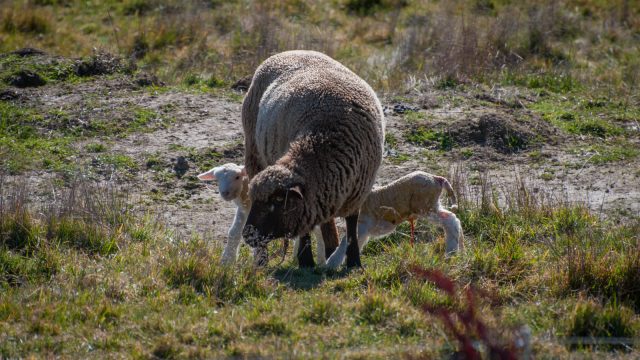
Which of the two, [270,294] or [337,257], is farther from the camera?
[337,257]

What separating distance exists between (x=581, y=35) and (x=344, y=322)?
11.7 m

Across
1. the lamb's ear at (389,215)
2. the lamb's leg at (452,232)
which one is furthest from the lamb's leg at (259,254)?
the lamb's leg at (452,232)

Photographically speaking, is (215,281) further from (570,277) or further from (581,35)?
(581,35)

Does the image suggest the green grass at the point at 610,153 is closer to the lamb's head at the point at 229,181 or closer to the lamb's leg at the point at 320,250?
the lamb's leg at the point at 320,250

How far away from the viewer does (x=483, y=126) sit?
37.6 ft

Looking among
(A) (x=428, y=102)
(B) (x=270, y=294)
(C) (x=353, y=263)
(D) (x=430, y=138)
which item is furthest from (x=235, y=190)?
(A) (x=428, y=102)

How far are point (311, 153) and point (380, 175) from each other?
3208 mm

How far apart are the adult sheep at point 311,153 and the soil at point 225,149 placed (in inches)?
49.2

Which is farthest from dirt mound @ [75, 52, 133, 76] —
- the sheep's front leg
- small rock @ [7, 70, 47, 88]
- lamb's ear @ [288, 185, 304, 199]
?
lamb's ear @ [288, 185, 304, 199]

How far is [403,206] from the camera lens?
28.8ft

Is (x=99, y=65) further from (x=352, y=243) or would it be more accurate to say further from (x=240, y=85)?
(x=352, y=243)

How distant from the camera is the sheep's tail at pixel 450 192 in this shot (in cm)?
880

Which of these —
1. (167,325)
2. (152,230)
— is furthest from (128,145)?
(167,325)

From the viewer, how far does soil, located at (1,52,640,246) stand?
995 cm
